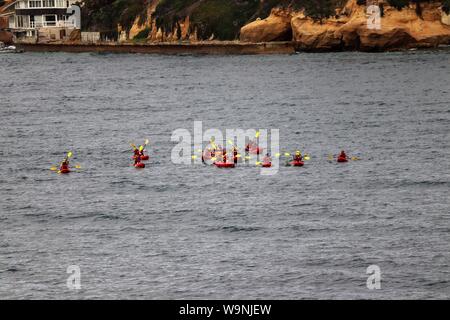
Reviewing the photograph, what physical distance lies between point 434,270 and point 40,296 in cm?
2000

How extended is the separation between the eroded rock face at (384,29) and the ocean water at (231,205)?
1856 inches

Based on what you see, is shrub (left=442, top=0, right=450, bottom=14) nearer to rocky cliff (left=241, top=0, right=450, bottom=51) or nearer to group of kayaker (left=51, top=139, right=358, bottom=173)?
rocky cliff (left=241, top=0, right=450, bottom=51)

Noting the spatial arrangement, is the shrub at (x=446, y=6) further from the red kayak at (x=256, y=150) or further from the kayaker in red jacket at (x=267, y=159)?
the kayaker in red jacket at (x=267, y=159)

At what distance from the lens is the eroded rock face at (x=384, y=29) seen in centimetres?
18862

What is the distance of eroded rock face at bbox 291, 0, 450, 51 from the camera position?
619 ft

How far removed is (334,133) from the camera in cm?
10862

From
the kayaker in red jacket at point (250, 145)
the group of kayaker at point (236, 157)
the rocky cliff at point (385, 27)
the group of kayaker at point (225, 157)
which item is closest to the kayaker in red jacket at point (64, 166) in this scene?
the group of kayaker at point (225, 157)

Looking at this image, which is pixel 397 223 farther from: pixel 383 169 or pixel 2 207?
pixel 2 207

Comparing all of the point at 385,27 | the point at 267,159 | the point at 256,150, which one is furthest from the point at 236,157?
the point at 385,27

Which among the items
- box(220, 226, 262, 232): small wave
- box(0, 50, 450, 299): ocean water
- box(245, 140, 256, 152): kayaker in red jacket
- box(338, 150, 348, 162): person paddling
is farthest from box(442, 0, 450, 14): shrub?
box(220, 226, 262, 232): small wave

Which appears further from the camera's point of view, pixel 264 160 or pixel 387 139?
pixel 387 139

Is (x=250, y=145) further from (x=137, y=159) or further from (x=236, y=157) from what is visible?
(x=137, y=159)
